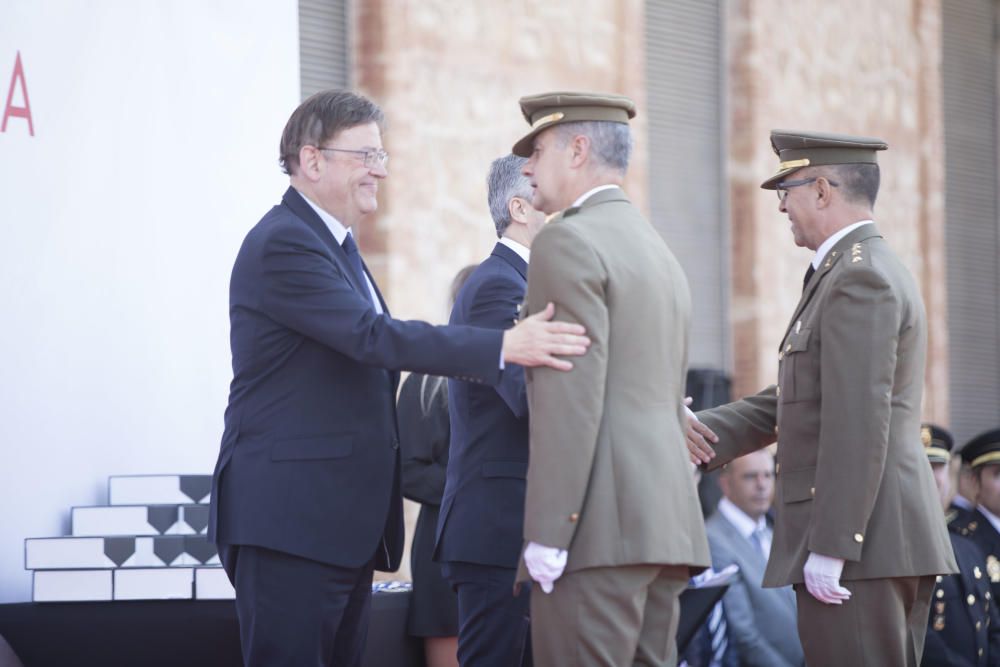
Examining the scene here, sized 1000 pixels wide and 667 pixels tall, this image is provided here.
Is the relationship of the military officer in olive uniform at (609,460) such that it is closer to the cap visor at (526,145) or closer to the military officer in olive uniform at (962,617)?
the cap visor at (526,145)

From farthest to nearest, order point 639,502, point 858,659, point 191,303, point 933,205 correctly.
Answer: point 933,205
point 191,303
point 858,659
point 639,502

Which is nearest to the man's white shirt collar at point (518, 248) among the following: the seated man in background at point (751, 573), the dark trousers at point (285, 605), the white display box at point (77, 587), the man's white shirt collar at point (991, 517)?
the dark trousers at point (285, 605)

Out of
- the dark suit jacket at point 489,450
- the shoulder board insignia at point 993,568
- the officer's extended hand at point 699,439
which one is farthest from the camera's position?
the shoulder board insignia at point 993,568

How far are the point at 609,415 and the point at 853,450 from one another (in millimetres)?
771

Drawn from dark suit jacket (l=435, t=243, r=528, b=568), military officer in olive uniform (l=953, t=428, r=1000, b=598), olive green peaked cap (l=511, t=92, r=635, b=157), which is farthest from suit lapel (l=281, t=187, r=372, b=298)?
military officer in olive uniform (l=953, t=428, r=1000, b=598)

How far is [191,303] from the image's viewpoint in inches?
184

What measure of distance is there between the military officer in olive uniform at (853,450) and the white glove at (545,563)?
2.70 ft

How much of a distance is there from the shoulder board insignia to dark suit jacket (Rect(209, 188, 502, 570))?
3.79m

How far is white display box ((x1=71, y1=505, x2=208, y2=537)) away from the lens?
13.8 ft

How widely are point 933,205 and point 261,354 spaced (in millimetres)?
7565

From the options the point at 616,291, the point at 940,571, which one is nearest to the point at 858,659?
the point at 940,571

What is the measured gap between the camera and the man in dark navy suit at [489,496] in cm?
351

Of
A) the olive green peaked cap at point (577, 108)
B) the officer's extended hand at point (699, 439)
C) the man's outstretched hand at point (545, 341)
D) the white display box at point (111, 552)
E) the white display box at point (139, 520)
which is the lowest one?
the white display box at point (111, 552)

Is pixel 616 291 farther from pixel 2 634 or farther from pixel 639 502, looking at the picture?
pixel 2 634
